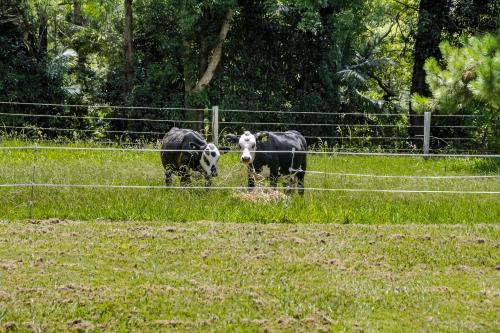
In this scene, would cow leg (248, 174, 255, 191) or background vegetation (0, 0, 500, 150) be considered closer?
cow leg (248, 174, 255, 191)

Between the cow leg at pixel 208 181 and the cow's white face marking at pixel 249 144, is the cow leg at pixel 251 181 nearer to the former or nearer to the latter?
the cow's white face marking at pixel 249 144

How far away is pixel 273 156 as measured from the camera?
12188mm

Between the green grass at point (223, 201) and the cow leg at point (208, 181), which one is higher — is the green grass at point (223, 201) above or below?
below

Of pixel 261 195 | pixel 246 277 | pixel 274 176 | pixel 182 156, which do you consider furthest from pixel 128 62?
pixel 246 277

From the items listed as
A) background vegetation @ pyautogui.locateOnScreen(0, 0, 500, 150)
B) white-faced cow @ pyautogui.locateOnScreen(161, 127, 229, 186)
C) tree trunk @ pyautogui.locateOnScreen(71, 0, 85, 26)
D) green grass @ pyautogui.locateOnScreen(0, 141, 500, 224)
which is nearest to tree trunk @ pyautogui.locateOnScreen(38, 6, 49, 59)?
background vegetation @ pyautogui.locateOnScreen(0, 0, 500, 150)

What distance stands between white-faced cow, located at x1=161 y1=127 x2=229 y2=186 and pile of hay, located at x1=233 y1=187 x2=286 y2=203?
65 centimetres

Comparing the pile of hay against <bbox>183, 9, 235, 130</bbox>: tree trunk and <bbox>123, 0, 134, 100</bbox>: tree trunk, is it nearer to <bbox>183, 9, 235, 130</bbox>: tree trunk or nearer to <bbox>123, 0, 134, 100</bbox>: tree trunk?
<bbox>183, 9, 235, 130</bbox>: tree trunk

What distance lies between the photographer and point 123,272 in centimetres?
804

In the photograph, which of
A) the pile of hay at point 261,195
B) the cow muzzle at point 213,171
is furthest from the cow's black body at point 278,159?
the cow muzzle at point 213,171

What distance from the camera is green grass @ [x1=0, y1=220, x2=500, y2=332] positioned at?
22.3 feet

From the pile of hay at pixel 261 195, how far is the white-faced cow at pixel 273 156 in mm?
246

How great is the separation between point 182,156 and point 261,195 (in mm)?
1660

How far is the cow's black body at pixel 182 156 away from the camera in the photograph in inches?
484

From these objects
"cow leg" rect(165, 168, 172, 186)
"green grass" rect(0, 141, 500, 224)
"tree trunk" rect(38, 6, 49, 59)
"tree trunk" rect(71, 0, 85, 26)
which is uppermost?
"tree trunk" rect(71, 0, 85, 26)
